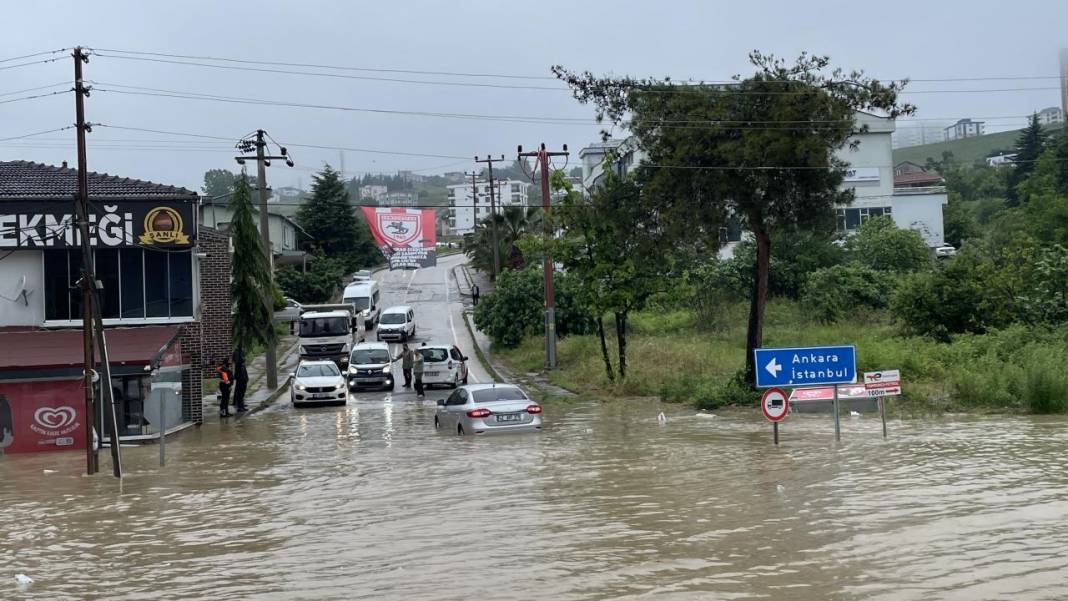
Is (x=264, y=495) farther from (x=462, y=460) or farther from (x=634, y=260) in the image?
(x=634, y=260)

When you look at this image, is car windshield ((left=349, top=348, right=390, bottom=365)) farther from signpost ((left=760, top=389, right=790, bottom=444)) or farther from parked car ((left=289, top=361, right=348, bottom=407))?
signpost ((left=760, top=389, right=790, bottom=444))

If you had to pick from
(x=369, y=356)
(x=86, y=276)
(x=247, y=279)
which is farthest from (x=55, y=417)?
(x=369, y=356)

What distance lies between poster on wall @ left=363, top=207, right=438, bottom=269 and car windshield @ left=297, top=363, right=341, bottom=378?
1309 inches

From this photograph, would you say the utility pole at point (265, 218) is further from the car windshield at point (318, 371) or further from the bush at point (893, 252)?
the bush at point (893, 252)

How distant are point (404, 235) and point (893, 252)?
103ft

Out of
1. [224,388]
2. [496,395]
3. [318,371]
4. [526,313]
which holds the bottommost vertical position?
[224,388]

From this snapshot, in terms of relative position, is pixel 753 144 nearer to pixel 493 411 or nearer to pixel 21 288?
pixel 493 411

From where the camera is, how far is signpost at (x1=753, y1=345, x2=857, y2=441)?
60.7 ft

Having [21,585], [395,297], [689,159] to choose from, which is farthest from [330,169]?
[21,585]

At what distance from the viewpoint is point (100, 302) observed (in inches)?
1078

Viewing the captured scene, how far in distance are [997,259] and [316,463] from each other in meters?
30.7

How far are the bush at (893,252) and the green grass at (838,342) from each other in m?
8.73

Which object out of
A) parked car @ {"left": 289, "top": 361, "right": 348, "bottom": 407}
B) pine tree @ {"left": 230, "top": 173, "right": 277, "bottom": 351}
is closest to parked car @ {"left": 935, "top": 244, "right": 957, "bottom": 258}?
pine tree @ {"left": 230, "top": 173, "right": 277, "bottom": 351}

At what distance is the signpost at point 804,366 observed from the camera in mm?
18516
